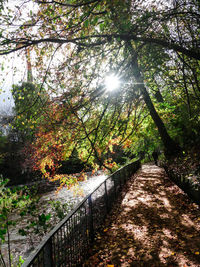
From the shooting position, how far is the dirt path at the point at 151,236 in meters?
3.41

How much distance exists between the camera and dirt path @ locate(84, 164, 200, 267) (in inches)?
134

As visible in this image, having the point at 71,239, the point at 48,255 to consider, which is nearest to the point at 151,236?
the point at 71,239

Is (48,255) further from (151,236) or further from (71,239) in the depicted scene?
(151,236)

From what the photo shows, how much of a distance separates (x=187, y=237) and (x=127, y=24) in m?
4.91

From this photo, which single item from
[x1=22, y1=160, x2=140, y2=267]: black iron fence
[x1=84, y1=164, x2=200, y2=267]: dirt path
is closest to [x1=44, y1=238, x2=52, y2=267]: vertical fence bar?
[x1=22, y1=160, x2=140, y2=267]: black iron fence

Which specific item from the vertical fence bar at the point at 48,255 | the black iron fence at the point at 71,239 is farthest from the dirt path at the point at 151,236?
the vertical fence bar at the point at 48,255

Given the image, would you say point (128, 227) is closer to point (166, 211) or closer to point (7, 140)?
point (166, 211)

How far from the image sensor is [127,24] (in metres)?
3.89

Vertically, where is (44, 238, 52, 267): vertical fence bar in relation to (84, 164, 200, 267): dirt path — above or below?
above

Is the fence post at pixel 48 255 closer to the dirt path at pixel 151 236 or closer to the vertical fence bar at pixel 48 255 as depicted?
the vertical fence bar at pixel 48 255

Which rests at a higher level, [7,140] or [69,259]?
[7,140]

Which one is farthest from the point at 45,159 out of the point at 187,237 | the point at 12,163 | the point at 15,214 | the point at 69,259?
the point at 12,163

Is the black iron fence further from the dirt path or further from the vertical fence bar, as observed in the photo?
the dirt path

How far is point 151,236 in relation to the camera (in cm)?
432
